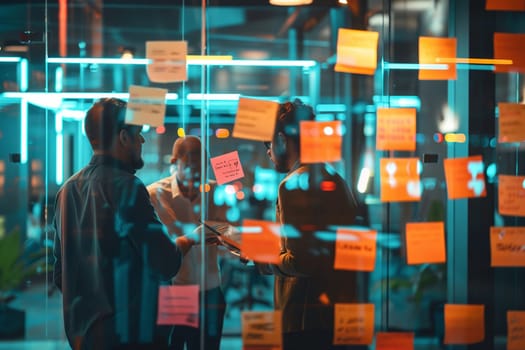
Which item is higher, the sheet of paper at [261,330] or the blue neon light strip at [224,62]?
the blue neon light strip at [224,62]

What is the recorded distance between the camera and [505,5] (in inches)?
145

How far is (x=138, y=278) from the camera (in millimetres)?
3529

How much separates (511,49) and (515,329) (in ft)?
5.34

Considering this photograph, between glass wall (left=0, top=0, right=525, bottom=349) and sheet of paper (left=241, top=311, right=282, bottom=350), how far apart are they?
0.04 ft

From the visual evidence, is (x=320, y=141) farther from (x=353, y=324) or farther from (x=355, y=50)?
(x=353, y=324)

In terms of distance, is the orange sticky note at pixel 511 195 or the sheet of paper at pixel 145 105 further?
the orange sticky note at pixel 511 195

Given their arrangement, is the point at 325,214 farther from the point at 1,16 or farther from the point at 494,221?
the point at 1,16

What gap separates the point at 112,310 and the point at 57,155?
97 centimetres

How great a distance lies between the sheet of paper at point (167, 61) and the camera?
3.61 m

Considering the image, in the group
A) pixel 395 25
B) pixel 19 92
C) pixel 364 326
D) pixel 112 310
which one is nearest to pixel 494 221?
pixel 364 326

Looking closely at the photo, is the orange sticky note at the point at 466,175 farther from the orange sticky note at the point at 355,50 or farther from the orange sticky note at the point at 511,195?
the orange sticky note at the point at 355,50

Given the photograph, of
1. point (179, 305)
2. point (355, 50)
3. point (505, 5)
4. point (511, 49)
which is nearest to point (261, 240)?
point (179, 305)

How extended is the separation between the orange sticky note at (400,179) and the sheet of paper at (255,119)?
2.22 feet

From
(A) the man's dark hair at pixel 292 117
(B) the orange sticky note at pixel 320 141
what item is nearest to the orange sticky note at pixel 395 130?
(B) the orange sticky note at pixel 320 141
